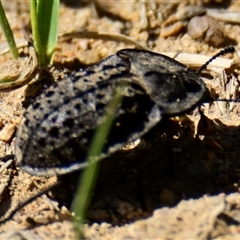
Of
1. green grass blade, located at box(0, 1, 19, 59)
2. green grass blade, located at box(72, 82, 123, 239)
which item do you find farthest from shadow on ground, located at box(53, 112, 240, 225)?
green grass blade, located at box(0, 1, 19, 59)

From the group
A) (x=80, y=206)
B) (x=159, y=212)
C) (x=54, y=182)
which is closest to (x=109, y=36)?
(x=54, y=182)

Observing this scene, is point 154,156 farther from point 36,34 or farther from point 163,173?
point 36,34

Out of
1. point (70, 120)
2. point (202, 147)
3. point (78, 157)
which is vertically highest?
point (70, 120)

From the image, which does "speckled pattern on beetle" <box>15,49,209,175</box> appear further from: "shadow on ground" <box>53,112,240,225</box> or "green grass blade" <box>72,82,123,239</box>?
"shadow on ground" <box>53,112,240,225</box>

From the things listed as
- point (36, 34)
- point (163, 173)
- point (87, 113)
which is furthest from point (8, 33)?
point (163, 173)

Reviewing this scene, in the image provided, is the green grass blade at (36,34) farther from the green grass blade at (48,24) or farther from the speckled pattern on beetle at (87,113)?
the speckled pattern on beetle at (87,113)

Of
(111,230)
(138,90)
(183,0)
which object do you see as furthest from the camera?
(183,0)

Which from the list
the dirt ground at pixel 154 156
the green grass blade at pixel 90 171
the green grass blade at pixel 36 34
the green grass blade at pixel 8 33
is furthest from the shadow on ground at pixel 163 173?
the green grass blade at pixel 8 33

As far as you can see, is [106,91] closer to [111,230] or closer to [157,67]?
[157,67]
